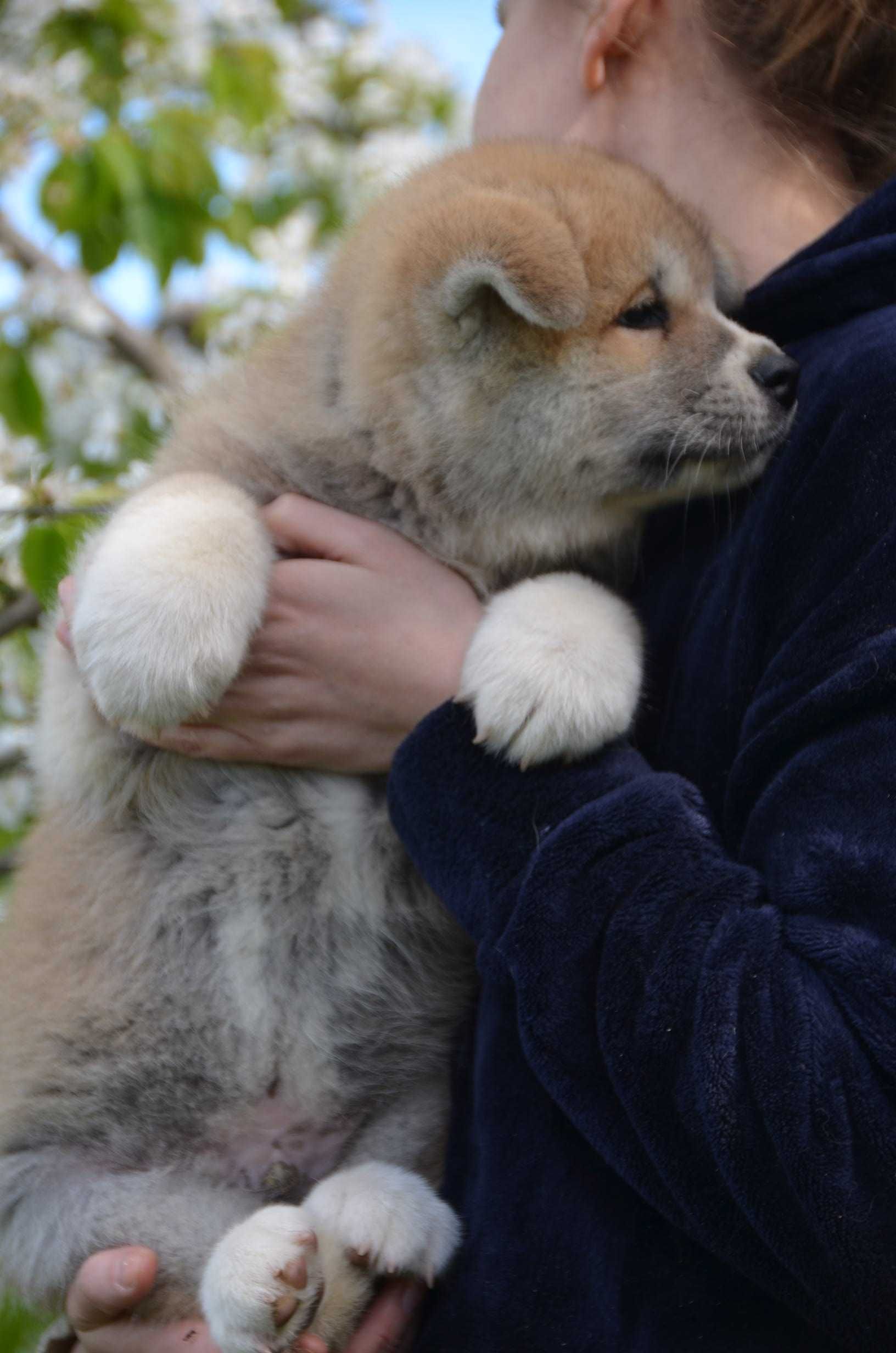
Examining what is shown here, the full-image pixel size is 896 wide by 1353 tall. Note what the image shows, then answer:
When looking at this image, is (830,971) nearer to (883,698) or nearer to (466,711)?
(883,698)

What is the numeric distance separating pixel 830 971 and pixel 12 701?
3.71m

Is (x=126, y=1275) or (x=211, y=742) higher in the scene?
(x=211, y=742)

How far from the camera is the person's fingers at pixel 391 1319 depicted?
1789 mm

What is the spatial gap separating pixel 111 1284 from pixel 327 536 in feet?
3.59

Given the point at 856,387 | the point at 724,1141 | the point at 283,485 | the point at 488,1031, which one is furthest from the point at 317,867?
the point at 856,387

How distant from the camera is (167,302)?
19.9 feet

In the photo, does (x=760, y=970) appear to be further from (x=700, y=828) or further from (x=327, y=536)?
(x=327, y=536)

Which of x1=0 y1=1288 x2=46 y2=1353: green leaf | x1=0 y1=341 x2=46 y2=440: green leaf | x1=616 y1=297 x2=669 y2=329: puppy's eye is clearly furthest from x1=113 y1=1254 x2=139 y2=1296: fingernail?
x1=0 y1=341 x2=46 y2=440: green leaf

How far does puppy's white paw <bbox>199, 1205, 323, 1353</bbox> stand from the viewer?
1.67 meters

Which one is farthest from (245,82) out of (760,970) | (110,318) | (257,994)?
(760,970)

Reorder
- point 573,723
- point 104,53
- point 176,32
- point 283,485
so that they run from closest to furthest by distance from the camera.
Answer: point 573,723 → point 283,485 → point 104,53 → point 176,32

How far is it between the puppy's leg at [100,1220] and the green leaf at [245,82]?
379cm

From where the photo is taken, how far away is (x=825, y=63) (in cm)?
205

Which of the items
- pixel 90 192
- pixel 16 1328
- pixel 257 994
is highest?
pixel 90 192
